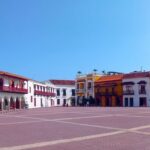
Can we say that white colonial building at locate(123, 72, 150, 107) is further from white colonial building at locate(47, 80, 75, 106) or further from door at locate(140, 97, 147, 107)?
white colonial building at locate(47, 80, 75, 106)

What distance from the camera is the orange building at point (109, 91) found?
6856cm

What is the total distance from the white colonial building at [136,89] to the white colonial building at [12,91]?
66.9ft

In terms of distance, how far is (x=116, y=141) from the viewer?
10.9 meters

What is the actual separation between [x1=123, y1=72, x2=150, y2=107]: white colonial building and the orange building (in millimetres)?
1490

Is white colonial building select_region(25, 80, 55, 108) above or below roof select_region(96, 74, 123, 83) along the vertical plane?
below

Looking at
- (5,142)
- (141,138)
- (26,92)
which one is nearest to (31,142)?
(5,142)

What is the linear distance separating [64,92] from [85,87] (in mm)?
8368

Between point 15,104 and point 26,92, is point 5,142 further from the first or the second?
point 26,92

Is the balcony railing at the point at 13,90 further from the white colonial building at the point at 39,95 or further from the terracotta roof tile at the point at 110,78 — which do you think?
the terracotta roof tile at the point at 110,78

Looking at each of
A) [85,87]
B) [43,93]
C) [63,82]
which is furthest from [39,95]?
[63,82]

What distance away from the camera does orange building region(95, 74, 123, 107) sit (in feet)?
225

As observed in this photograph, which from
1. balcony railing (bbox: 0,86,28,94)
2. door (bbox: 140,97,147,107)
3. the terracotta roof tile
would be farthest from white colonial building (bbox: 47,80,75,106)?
balcony railing (bbox: 0,86,28,94)

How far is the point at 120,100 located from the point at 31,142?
5857cm

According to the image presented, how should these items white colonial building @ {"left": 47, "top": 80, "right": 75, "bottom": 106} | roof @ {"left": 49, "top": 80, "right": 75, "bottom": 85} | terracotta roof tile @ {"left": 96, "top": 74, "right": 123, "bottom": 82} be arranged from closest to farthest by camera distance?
terracotta roof tile @ {"left": 96, "top": 74, "right": 123, "bottom": 82} < white colonial building @ {"left": 47, "top": 80, "right": 75, "bottom": 106} < roof @ {"left": 49, "top": 80, "right": 75, "bottom": 85}
